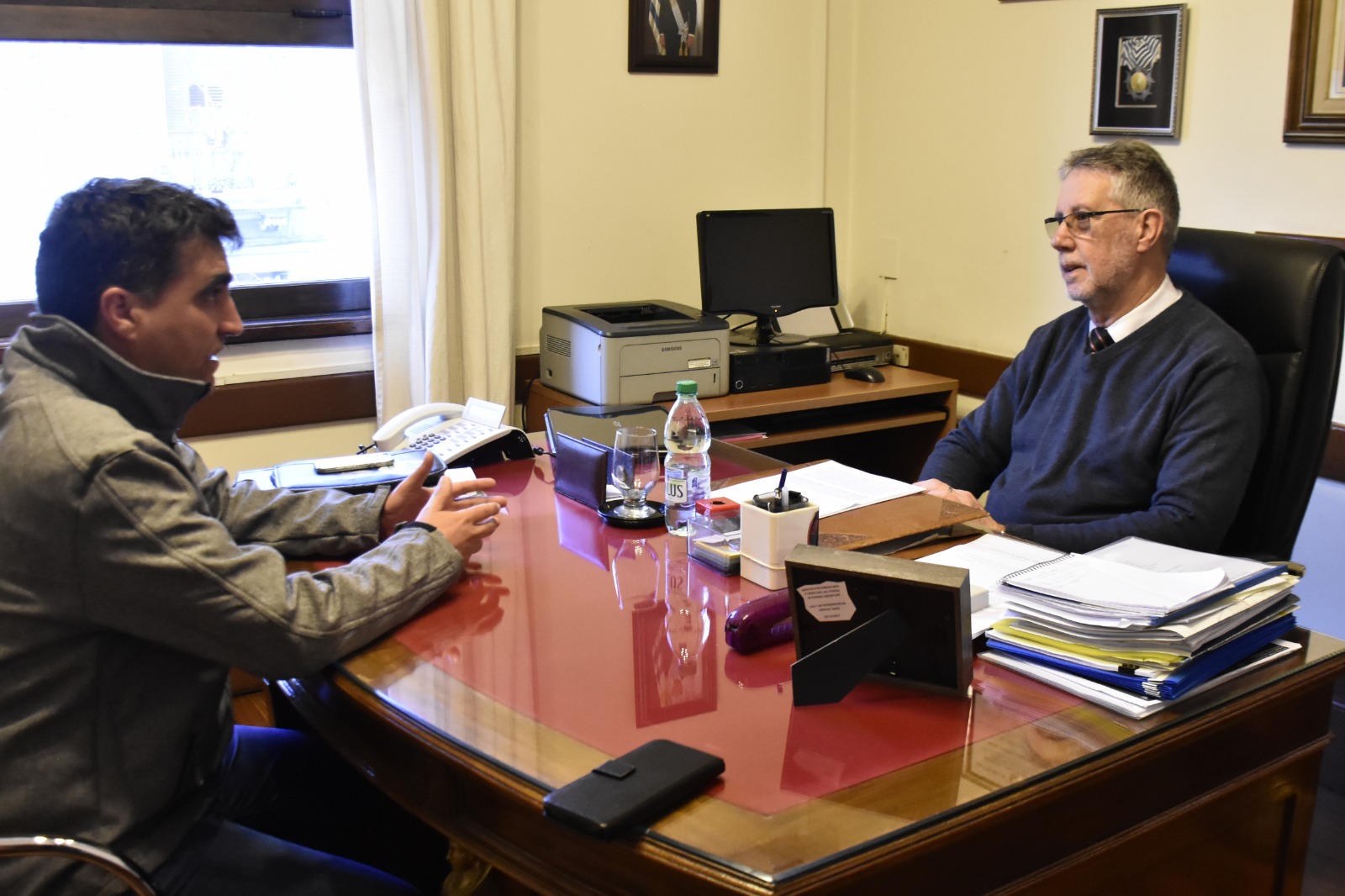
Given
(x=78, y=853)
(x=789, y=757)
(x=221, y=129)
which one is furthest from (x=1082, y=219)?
(x=221, y=129)

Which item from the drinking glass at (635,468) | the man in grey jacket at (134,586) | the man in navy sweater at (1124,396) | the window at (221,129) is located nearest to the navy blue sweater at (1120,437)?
the man in navy sweater at (1124,396)

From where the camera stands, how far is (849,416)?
3455 mm

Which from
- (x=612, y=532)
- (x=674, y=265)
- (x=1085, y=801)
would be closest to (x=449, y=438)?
(x=612, y=532)

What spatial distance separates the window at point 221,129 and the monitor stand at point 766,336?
3.63 feet

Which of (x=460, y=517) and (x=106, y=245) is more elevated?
(x=106, y=245)

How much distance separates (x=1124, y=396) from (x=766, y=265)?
153cm

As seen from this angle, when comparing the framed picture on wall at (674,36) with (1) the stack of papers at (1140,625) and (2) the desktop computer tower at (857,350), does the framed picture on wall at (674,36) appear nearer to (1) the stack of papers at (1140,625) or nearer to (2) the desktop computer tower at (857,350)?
(2) the desktop computer tower at (857,350)

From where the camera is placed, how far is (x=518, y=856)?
3.95 ft

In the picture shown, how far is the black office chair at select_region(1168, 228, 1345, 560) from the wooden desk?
52.0 inches

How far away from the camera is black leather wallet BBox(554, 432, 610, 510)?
195 centimetres

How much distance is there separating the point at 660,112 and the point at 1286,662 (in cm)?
273

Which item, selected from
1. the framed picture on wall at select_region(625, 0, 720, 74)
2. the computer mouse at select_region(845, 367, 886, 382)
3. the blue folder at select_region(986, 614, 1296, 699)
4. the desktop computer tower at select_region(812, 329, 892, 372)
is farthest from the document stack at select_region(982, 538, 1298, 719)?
the framed picture on wall at select_region(625, 0, 720, 74)

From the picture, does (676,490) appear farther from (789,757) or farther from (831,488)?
(789,757)

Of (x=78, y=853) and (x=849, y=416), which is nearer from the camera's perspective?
(x=78, y=853)
